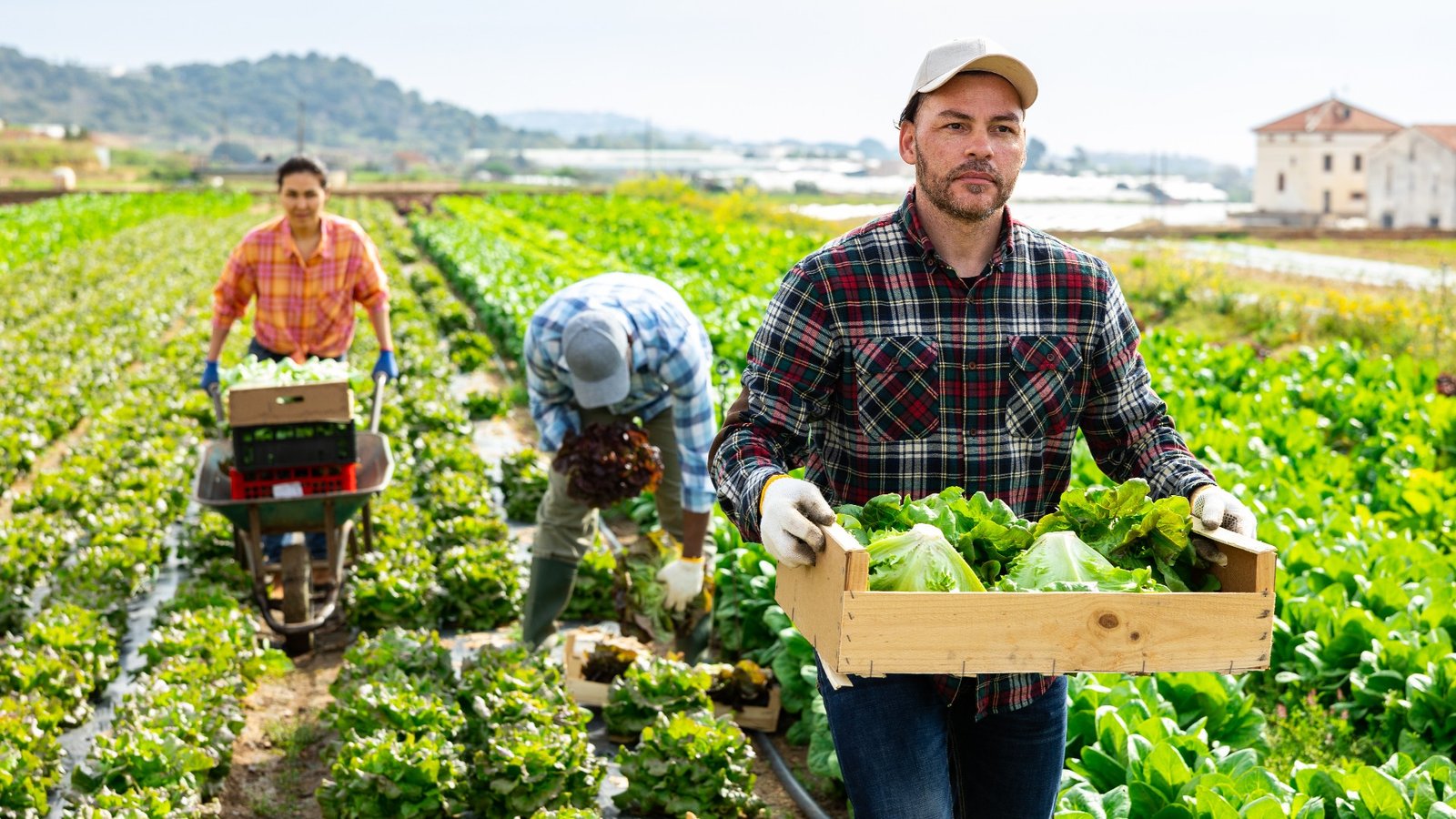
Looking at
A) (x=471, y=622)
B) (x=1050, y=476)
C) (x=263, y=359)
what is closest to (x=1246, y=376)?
(x=471, y=622)

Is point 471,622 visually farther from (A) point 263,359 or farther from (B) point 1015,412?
(B) point 1015,412

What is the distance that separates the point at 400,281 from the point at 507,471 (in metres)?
11.8

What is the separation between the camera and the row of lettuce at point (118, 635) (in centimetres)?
447

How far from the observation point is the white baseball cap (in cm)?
254

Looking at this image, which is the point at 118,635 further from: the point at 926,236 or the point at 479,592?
the point at 926,236

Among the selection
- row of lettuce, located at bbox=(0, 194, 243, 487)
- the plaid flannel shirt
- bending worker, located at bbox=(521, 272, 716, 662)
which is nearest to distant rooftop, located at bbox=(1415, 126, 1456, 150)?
row of lettuce, located at bbox=(0, 194, 243, 487)

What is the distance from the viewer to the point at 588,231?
30.6 metres

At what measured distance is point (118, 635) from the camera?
21.1 feet

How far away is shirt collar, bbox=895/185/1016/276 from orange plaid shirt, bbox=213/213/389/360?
442 centimetres

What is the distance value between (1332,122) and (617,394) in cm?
7327

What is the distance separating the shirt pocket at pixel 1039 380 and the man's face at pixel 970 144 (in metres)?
0.29

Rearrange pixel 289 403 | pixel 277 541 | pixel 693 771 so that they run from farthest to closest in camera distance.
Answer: pixel 277 541
pixel 289 403
pixel 693 771

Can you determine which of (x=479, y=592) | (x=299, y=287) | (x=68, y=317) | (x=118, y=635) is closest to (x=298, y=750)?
(x=479, y=592)

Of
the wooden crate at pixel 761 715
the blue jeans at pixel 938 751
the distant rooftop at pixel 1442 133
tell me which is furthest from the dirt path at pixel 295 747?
the distant rooftop at pixel 1442 133
